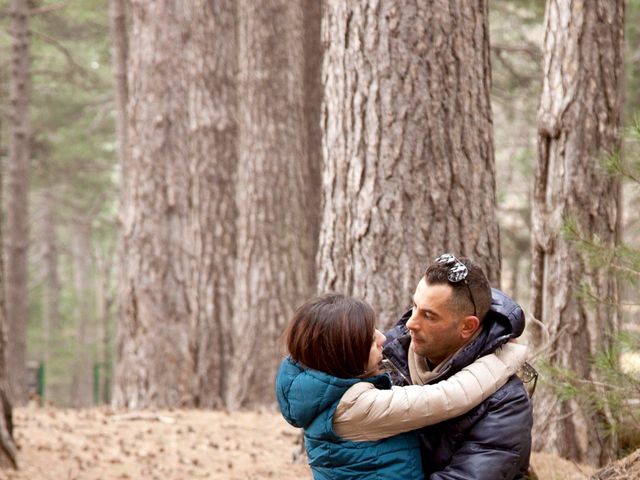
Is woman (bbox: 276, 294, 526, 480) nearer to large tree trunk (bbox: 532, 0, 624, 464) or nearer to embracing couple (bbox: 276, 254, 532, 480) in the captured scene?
embracing couple (bbox: 276, 254, 532, 480)

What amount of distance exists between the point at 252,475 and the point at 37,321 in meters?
27.2

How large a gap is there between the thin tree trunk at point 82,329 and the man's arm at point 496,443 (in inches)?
1169

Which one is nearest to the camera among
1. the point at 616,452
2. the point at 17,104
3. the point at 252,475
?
the point at 616,452

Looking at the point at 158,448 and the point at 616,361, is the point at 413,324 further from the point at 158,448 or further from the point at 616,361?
the point at 158,448

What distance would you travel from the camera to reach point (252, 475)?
6.51 metres

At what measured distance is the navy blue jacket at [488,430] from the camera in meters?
3.49

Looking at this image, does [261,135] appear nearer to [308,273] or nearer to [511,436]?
[308,273]

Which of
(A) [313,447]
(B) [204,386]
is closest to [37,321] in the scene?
(B) [204,386]

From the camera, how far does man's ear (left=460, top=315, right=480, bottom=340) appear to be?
365 cm

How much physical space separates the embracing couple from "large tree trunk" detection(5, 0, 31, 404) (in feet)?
42.3

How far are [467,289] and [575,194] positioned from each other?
2895 millimetres

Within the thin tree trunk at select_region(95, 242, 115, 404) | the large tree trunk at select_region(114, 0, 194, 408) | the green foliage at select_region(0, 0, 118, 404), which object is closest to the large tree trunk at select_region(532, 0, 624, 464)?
the large tree trunk at select_region(114, 0, 194, 408)

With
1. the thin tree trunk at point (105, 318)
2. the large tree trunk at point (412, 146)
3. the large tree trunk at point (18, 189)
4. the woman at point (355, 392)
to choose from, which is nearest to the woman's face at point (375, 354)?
the woman at point (355, 392)

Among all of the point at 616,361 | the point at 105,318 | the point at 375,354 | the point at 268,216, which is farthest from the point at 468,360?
the point at 105,318
